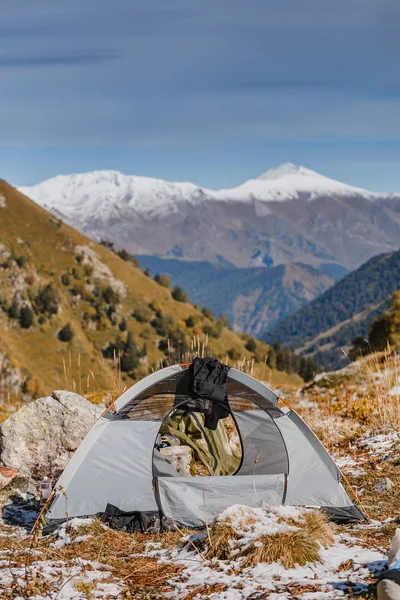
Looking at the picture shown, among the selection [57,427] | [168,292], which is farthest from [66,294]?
[57,427]

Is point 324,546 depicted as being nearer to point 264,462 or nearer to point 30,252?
point 264,462

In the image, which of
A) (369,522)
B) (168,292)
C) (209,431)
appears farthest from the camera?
(168,292)

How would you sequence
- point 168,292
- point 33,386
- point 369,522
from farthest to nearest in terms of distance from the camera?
point 168,292, point 33,386, point 369,522

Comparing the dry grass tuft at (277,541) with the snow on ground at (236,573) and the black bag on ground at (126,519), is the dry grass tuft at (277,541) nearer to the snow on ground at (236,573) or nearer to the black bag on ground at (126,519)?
the snow on ground at (236,573)

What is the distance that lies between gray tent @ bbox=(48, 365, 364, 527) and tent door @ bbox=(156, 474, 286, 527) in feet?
0.05

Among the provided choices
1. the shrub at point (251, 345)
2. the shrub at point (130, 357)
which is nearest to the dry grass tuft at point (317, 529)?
the shrub at point (130, 357)

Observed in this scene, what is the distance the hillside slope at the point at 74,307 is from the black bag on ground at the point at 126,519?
113 m

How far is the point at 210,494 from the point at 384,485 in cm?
324

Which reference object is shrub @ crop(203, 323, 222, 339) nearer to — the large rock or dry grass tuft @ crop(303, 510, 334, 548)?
the large rock

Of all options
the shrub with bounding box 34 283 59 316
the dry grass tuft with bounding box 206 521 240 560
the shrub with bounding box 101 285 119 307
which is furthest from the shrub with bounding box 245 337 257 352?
the dry grass tuft with bounding box 206 521 240 560

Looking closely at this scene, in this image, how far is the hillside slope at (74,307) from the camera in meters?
135

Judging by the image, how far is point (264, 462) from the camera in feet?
35.6

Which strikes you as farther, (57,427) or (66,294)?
(66,294)

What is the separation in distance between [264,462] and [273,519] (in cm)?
279
